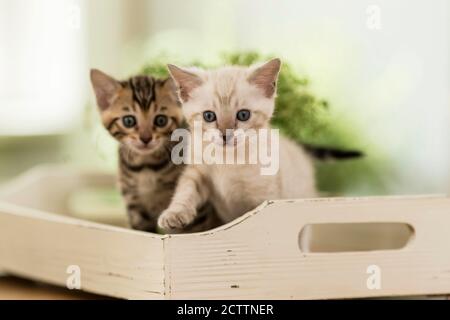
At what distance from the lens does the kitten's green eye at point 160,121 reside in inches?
31.3

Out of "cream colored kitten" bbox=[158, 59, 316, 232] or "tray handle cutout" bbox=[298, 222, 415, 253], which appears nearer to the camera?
"cream colored kitten" bbox=[158, 59, 316, 232]

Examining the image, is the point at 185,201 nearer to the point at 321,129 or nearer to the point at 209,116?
the point at 209,116

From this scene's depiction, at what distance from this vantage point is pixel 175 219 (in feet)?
2.33

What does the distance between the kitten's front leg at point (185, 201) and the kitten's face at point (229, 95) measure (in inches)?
2.6

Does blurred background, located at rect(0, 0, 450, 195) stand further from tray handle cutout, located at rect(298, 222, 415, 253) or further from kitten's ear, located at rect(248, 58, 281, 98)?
kitten's ear, located at rect(248, 58, 281, 98)

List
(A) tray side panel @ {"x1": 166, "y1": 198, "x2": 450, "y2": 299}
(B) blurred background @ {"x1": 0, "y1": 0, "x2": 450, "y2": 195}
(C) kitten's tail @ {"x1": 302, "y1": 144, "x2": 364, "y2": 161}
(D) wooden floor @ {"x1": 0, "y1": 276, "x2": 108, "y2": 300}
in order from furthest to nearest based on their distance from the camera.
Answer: (B) blurred background @ {"x1": 0, "y1": 0, "x2": 450, "y2": 195} < (C) kitten's tail @ {"x1": 302, "y1": 144, "x2": 364, "y2": 161} < (D) wooden floor @ {"x1": 0, "y1": 276, "x2": 108, "y2": 300} < (A) tray side panel @ {"x1": 166, "y1": 198, "x2": 450, "y2": 299}

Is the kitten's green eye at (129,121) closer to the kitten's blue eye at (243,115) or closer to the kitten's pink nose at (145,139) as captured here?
the kitten's pink nose at (145,139)

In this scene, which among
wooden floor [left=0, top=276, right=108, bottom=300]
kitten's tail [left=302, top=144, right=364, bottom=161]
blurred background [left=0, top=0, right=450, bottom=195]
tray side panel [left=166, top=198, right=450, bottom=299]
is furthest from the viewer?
blurred background [left=0, top=0, right=450, bottom=195]

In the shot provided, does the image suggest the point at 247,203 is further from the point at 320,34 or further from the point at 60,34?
the point at 60,34

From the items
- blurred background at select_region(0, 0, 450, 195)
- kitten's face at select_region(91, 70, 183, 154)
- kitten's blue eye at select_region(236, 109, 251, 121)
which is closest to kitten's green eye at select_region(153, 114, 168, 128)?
kitten's face at select_region(91, 70, 183, 154)

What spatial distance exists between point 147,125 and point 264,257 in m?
0.21

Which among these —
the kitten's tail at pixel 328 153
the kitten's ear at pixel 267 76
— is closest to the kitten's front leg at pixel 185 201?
the kitten's ear at pixel 267 76

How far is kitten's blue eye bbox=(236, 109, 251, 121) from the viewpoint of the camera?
2.37ft

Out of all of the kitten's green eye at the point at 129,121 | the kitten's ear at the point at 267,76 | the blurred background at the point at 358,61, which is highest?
the blurred background at the point at 358,61
